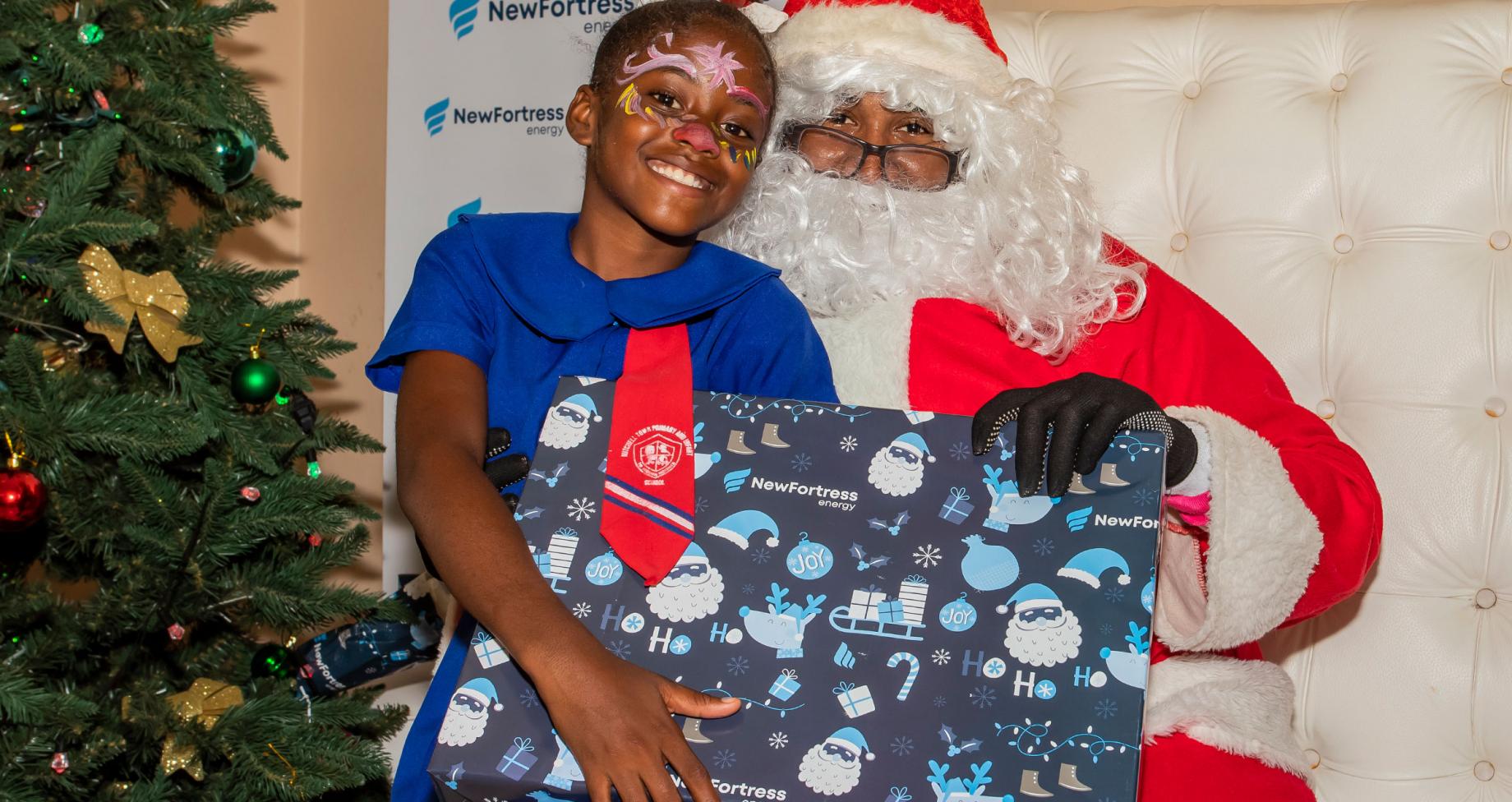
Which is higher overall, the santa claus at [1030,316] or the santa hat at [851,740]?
the santa claus at [1030,316]

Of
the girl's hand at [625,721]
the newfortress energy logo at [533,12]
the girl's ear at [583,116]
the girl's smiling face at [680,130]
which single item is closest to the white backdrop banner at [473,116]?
the newfortress energy logo at [533,12]

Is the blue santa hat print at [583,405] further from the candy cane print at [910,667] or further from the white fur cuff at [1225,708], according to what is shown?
the white fur cuff at [1225,708]

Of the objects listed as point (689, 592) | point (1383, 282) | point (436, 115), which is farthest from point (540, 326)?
point (436, 115)

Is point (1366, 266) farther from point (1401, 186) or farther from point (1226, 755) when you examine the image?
point (1226, 755)

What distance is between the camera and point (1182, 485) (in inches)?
57.5

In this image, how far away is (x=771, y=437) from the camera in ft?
3.98

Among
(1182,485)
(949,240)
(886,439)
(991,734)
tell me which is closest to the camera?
(991,734)

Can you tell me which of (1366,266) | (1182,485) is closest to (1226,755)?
(1182,485)

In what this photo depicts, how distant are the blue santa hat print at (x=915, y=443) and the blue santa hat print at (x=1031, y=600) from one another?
0.16 m

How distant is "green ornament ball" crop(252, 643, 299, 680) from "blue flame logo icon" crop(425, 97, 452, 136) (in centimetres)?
132

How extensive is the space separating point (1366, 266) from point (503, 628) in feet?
5.01

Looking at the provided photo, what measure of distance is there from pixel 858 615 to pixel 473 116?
2046mm

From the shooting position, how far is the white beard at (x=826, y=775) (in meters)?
1.02

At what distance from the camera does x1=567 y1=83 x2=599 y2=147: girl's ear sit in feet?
5.20
